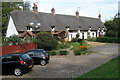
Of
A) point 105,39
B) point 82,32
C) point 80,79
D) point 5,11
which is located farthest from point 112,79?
point 5,11

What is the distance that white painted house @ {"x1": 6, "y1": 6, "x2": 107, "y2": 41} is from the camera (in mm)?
30233

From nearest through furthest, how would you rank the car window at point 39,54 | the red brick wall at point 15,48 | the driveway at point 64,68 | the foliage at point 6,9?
the driveway at point 64,68
the car window at point 39,54
the red brick wall at point 15,48
the foliage at point 6,9

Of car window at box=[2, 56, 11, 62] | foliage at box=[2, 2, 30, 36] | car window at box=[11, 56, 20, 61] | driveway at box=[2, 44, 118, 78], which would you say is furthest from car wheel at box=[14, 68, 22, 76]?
foliage at box=[2, 2, 30, 36]

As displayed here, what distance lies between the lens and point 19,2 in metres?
56.4

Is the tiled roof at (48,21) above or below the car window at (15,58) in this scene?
above

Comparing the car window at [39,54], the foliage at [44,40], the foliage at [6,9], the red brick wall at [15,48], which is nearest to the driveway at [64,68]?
the car window at [39,54]

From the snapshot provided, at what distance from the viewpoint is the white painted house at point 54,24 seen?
30.2 m

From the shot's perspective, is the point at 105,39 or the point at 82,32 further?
the point at 82,32

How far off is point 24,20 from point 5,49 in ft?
48.1

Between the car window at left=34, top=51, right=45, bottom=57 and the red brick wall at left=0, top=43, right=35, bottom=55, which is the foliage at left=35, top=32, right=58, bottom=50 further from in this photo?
the car window at left=34, top=51, right=45, bottom=57

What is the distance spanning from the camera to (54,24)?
35.2m

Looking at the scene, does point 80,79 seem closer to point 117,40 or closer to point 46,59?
point 46,59

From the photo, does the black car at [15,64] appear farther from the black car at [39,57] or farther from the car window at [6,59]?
the black car at [39,57]

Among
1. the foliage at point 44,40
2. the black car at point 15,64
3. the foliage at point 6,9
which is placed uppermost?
the foliage at point 6,9
